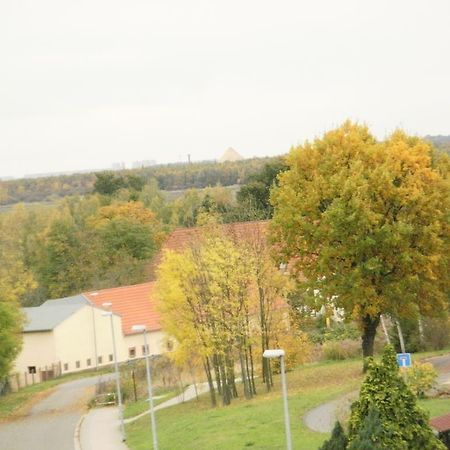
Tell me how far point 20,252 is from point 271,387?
159 feet

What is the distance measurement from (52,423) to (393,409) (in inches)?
998

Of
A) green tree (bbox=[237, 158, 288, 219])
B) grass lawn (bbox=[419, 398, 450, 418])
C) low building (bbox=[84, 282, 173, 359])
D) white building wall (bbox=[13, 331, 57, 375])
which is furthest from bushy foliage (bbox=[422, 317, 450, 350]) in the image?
green tree (bbox=[237, 158, 288, 219])

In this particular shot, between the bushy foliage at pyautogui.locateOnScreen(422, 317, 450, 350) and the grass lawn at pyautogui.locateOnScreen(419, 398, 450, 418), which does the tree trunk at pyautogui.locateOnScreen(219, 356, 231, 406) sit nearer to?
the grass lawn at pyautogui.locateOnScreen(419, 398, 450, 418)

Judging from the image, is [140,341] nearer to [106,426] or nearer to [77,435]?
A: [106,426]

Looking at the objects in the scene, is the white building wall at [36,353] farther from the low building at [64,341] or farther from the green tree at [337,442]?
the green tree at [337,442]

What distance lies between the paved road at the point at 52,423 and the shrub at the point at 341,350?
488 inches

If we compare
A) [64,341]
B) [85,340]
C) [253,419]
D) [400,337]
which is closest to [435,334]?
[400,337]

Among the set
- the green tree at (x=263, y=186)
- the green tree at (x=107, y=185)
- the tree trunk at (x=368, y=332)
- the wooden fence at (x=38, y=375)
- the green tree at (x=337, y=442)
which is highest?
the green tree at (x=107, y=185)

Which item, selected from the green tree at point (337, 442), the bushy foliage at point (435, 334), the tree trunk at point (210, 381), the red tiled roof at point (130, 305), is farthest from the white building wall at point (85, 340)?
the green tree at point (337, 442)

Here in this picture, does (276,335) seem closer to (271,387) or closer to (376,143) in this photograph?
(271,387)

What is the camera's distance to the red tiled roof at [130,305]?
62375mm

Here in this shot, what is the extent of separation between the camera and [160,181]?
176125 millimetres

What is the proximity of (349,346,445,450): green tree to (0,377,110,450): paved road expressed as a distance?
1759cm

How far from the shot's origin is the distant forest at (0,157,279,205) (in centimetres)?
17009
